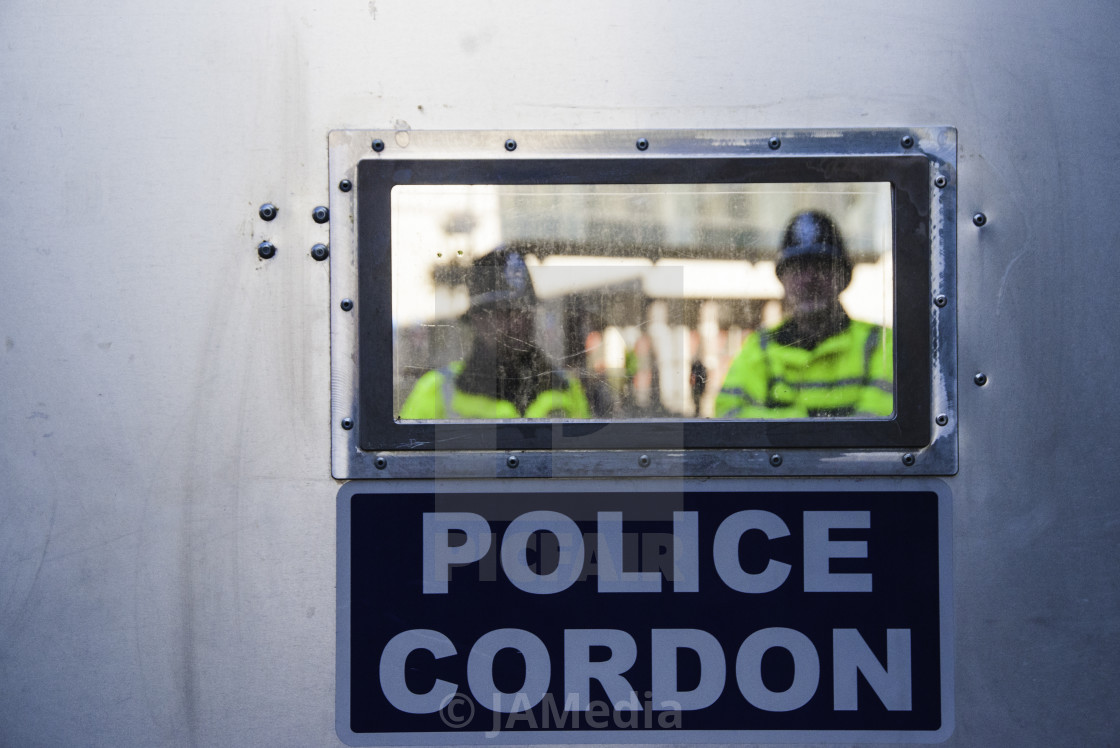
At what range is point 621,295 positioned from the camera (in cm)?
126

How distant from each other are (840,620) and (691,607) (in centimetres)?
24

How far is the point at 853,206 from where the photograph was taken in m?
1.26

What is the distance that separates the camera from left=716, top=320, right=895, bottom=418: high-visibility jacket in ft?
4.10

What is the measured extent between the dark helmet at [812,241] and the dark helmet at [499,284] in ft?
1.33

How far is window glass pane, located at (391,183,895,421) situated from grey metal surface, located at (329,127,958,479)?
2.3 inches

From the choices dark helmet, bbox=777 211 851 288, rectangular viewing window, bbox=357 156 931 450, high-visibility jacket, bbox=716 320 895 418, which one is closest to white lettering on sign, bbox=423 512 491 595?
rectangular viewing window, bbox=357 156 931 450

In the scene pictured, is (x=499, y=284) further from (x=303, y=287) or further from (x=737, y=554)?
(x=737, y=554)

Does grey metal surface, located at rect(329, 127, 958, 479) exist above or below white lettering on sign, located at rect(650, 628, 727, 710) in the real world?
above

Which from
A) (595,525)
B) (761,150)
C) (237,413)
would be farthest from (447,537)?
(761,150)

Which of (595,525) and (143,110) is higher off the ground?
(143,110)

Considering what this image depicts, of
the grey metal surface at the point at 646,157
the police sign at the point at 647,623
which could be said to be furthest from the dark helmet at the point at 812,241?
the police sign at the point at 647,623

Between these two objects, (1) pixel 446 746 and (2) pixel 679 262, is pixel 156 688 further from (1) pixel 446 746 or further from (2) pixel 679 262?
(2) pixel 679 262

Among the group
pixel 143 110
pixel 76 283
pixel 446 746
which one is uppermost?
pixel 143 110

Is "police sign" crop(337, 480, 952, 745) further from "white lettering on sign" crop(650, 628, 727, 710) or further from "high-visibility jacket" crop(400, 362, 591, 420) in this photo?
"high-visibility jacket" crop(400, 362, 591, 420)
